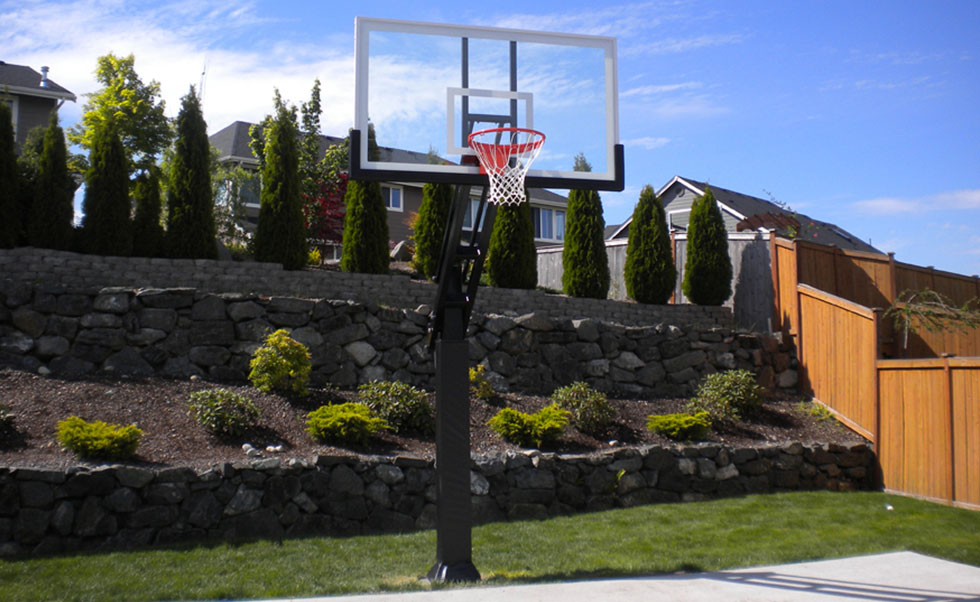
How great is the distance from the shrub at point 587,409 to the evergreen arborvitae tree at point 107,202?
6822 mm

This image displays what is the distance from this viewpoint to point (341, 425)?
312 inches

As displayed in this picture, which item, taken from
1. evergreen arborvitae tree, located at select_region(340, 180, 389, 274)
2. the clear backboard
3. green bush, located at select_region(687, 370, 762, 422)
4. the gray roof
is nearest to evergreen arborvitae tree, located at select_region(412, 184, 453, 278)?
evergreen arborvitae tree, located at select_region(340, 180, 389, 274)

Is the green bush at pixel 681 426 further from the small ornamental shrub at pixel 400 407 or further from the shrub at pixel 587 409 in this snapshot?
the small ornamental shrub at pixel 400 407

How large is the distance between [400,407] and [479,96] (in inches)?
154

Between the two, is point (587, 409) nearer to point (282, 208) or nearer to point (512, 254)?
point (512, 254)

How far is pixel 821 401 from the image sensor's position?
38.4 feet

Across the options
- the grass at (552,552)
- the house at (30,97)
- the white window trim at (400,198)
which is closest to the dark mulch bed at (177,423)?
the grass at (552,552)

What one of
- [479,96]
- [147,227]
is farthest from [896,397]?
[147,227]

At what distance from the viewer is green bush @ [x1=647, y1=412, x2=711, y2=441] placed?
31.7 ft

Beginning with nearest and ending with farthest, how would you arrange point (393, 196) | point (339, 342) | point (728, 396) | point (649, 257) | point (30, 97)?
point (339, 342) → point (728, 396) → point (649, 257) → point (30, 97) → point (393, 196)

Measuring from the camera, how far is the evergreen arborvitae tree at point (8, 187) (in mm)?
10289

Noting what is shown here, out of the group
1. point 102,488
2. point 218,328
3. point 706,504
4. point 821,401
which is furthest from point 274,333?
point 821,401

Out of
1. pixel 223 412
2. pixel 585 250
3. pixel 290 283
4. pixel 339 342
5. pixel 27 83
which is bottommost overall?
pixel 223 412

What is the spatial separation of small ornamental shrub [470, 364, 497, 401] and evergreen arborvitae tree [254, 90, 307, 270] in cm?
385
